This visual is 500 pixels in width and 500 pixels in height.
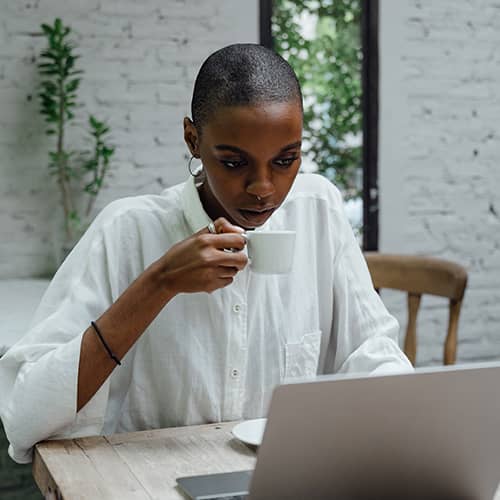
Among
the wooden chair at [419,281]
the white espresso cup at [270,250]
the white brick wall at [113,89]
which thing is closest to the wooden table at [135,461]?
the white espresso cup at [270,250]

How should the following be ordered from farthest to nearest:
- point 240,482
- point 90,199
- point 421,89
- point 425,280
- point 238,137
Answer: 1. point 421,89
2. point 90,199
3. point 425,280
4. point 238,137
5. point 240,482

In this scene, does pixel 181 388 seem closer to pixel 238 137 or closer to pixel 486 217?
pixel 238 137

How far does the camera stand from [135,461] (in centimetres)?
114

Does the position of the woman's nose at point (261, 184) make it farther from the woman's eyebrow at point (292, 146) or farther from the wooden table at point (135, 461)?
the wooden table at point (135, 461)

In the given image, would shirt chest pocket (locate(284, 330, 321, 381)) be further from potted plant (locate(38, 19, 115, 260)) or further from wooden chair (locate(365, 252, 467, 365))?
potted plant (locate(38, 19, 115, 260))

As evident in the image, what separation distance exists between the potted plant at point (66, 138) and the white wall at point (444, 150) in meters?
1.08

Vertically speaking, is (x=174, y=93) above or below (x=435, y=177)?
above

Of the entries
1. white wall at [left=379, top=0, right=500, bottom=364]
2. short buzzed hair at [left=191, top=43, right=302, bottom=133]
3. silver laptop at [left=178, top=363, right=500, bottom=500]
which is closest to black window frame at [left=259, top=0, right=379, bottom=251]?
white wall at [left=379, top=0, right=500, bottom=364]

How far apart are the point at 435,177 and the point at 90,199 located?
1.33m

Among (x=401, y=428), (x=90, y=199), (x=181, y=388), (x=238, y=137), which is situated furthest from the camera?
(x=90, y=199)

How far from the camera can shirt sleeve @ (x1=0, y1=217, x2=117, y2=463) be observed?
4.04 feet

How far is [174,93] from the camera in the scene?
3.03 metres

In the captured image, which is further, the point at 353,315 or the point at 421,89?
the point at 421,89

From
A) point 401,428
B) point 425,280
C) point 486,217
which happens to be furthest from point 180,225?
point 486,217
